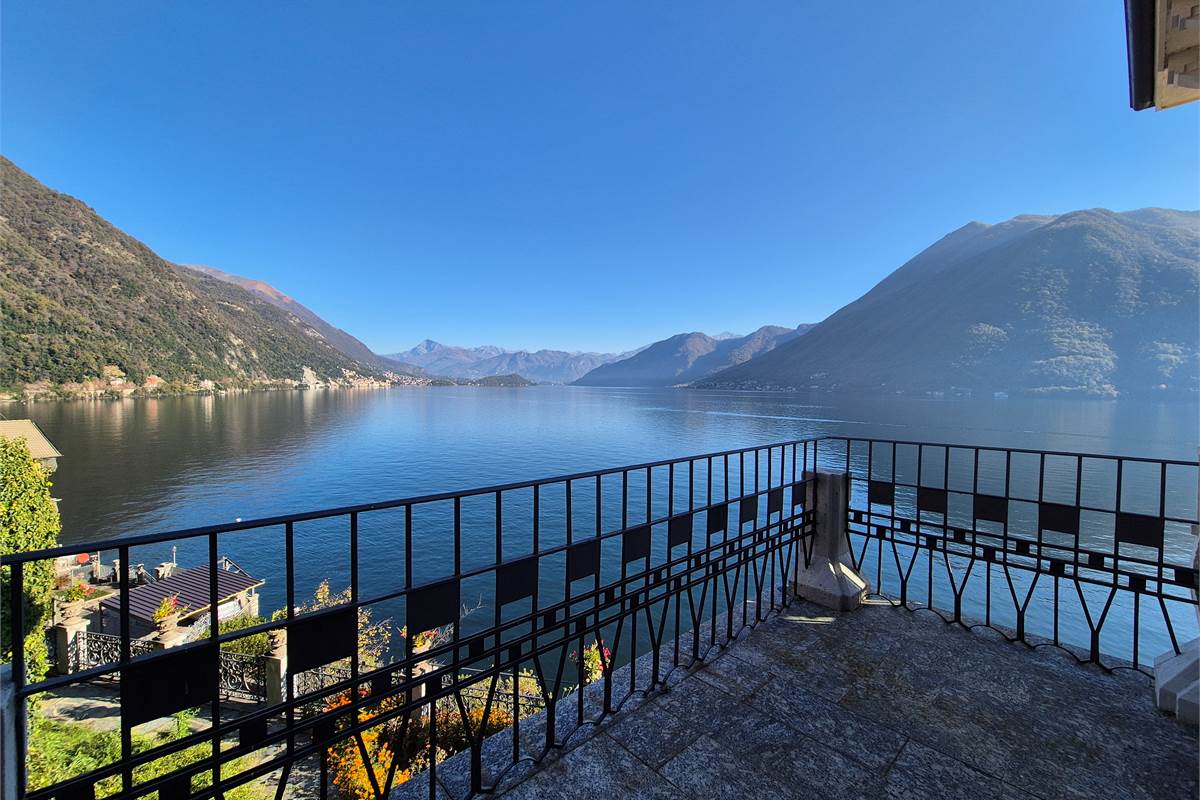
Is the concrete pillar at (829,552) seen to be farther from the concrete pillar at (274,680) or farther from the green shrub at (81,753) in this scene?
the concrete pillar at (274,680)

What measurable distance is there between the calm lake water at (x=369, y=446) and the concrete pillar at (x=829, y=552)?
23066 millimetres

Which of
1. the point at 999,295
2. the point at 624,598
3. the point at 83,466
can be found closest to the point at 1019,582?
the point at 624,598

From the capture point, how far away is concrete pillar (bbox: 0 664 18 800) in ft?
4.20

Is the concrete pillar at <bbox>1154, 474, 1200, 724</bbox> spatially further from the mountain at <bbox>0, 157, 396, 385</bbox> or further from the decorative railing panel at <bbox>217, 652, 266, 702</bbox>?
the mountain at <bbox>0, 157, 396, 385</bbox>

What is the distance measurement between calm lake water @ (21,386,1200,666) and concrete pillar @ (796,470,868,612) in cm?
2307

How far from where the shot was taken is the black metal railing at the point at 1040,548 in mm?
3498

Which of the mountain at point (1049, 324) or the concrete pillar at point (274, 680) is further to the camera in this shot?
the mountain at point (1049, 324)

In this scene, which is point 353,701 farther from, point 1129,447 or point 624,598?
point 1129,447

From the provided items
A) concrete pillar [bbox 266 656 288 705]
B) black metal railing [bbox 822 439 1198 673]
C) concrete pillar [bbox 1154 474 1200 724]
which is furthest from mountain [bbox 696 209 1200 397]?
concrete pillar [bbox 266 656 288 705]

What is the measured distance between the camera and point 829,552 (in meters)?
4.47

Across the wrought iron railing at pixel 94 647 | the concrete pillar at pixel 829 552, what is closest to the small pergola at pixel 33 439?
the wrought iron railing at pixel 94 647

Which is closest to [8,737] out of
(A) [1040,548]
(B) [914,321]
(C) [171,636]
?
(A) [1040,548]

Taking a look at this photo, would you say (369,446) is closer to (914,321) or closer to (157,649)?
(157,649)

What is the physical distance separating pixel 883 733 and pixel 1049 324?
531 feet
